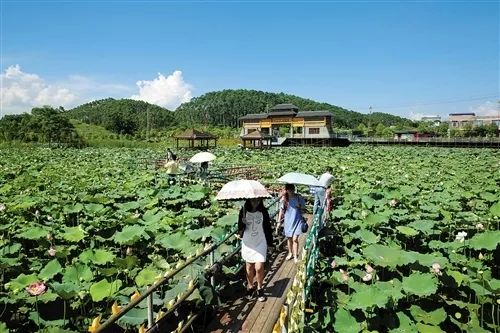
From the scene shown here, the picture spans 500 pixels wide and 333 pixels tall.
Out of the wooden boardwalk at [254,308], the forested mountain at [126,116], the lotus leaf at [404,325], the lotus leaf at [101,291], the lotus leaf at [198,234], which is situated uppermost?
the forested mountain at [126,116]

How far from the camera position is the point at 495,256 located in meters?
5.90

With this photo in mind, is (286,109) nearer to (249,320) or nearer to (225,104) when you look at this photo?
(249,320)

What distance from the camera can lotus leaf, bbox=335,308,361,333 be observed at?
11.5 feet

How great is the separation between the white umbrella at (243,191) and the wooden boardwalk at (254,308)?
1145mm

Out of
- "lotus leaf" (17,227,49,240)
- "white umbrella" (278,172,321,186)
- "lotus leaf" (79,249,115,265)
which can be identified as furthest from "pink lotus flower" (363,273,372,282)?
"lotus leaf" (17,227,49,240)

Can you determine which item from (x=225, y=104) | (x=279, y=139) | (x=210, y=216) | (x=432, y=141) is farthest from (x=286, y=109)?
(x=225, y=104)

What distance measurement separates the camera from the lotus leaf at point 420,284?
3810mm

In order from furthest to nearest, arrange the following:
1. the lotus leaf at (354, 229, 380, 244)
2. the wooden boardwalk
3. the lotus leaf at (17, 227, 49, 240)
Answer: the lotus leaf at (354, 229, 380, 244)
the lotus leaf at (17, 227, 49, 240)
the wooden boardwalk

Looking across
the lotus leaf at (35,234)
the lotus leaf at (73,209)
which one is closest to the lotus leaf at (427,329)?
the lotus leaf at (35,234)

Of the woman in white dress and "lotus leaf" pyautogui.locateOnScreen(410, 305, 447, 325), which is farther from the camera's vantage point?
the woman in white dress

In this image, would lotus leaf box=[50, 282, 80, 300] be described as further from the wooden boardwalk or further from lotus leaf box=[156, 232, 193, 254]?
lotus leaf box=[156, 232, 193, 254]

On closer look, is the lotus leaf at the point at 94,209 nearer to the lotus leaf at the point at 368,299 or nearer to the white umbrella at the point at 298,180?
the white umbrella at the point at 298,180

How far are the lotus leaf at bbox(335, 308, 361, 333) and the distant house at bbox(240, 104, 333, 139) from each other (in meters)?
40.5

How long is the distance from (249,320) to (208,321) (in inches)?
16.5
